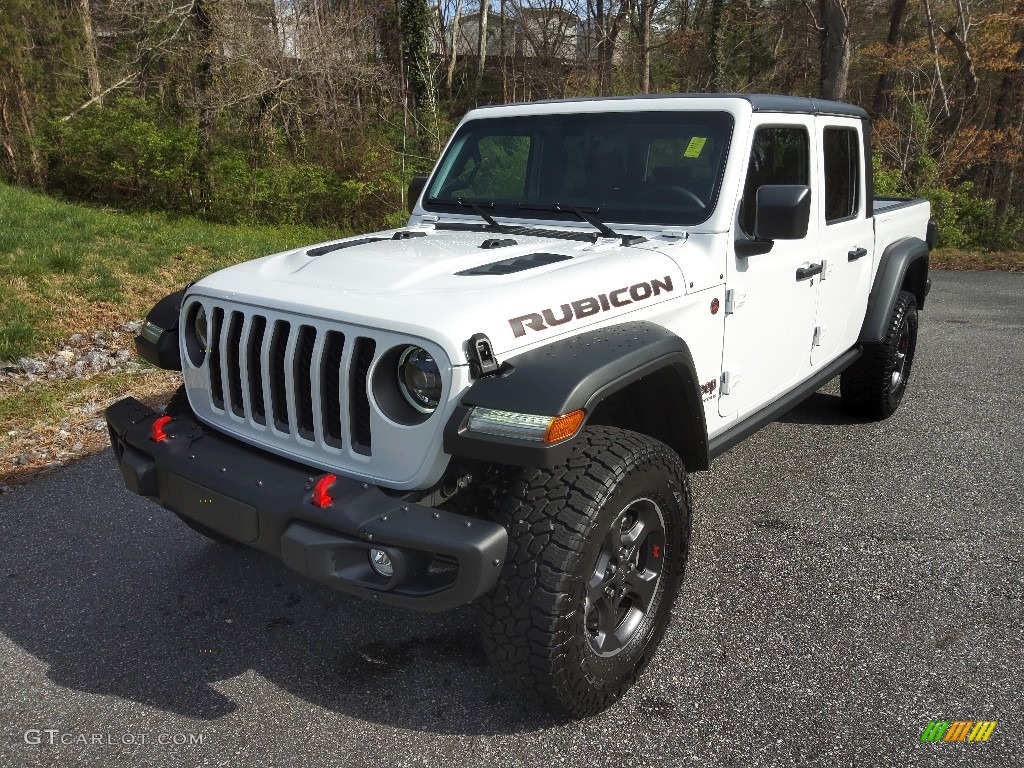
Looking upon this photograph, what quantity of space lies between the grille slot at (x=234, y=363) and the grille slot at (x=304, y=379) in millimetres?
284

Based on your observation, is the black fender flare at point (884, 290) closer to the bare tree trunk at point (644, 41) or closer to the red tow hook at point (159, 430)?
the red tow hook at point (159, 430)

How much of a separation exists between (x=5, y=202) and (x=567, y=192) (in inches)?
376

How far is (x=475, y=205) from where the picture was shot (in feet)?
12.5

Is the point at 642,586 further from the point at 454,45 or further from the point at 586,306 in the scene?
the point at 454,45

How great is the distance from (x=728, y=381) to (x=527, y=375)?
1.35m

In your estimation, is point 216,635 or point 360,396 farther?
point 216,635

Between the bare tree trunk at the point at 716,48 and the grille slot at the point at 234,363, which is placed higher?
the bare tree trunk at the point at 716,48

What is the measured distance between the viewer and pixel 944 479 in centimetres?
430

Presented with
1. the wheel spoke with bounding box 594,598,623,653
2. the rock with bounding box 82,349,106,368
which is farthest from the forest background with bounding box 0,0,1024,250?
the wheel spoke with bounding box 594,598,623,653

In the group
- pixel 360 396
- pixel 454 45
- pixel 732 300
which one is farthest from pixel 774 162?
pixel 454 45

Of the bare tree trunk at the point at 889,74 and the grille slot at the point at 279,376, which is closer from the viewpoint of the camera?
the grille slot at the point at 279,376

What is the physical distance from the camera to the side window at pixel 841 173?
4012mm

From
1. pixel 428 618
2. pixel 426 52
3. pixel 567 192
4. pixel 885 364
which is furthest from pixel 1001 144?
pixel 428 618

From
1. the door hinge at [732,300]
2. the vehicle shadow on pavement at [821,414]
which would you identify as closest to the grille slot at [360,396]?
the door hinge at [732,300]
